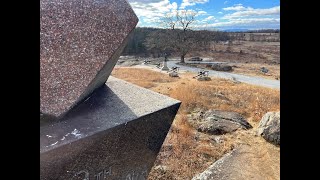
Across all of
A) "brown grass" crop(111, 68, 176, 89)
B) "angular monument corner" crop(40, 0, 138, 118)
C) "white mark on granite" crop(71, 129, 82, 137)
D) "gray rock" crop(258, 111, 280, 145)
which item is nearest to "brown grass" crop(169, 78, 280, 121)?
"gray rock" crop(258, 111, 280, 145)

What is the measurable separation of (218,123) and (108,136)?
576cm

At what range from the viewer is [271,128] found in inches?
A: 292

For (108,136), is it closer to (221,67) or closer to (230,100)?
(230,100)

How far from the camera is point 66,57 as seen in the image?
313cm

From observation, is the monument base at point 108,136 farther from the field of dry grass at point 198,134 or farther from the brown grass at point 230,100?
the brown grass at point 230,100

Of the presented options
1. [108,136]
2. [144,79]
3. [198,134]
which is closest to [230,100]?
[198,134]

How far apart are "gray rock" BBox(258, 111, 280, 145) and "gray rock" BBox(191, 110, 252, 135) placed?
2.60 ft

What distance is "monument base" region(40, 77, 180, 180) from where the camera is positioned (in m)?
2.77

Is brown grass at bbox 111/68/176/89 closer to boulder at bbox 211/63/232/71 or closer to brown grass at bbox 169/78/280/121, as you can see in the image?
brown grass at bbox 169/78/280/121

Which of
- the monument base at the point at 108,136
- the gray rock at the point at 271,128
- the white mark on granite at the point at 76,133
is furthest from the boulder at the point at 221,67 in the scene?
the white mark on granite at the point at 76,133
